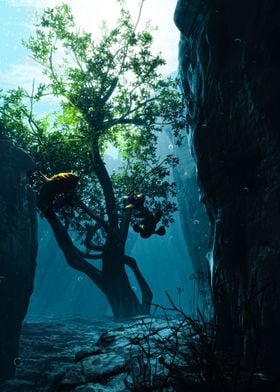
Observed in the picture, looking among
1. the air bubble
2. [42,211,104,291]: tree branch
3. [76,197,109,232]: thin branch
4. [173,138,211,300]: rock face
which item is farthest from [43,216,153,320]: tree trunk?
[173,138,211,300]: rock face

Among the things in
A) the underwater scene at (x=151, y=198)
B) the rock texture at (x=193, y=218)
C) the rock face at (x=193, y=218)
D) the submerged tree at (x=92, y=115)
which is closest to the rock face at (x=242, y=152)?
the underwater scene at (x=151, y=198)

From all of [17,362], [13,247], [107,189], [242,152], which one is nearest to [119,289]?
[107,189]

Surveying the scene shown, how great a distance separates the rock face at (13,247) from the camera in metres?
12.6

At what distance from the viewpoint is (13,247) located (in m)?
13.5

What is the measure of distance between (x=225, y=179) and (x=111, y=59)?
11195 millimetres

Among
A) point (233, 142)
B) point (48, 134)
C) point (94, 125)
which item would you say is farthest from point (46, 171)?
point (233, 142)

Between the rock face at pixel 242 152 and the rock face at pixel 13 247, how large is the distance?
788 centimetres

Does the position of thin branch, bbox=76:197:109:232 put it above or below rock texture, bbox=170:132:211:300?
below

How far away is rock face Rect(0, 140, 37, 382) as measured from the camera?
12.6 meters

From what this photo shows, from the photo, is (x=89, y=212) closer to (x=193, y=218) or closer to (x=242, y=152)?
(x=242, y=152)

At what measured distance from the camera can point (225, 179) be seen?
7.59 metres

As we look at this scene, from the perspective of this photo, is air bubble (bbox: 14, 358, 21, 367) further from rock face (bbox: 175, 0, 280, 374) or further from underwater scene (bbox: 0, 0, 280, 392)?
rock face (bbox: 175, 0, 280, 374)

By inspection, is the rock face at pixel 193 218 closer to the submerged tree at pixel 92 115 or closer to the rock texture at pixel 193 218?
the rock texture at pixel 193 218

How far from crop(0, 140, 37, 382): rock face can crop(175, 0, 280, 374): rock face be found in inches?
310
